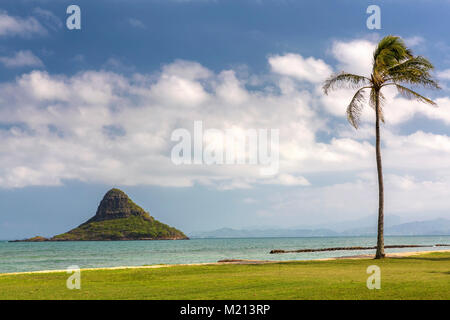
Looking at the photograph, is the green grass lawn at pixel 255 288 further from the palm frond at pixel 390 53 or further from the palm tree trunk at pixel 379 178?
the palm frond at pixel 390 53

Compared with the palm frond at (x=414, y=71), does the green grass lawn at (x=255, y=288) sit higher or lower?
lower

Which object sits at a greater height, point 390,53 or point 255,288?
point 390,53

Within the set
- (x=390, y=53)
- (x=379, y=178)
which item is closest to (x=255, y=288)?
(x=379, y=178)

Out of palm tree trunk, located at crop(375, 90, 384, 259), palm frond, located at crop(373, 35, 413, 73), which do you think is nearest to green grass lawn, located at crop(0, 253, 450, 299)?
palm tree trunk, located at crop(375, 90, 384, 259)

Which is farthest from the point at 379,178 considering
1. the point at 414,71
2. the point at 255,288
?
the point at 255,288

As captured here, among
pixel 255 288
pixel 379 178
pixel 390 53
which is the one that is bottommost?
pixel 255 288

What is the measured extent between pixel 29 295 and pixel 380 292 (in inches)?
435

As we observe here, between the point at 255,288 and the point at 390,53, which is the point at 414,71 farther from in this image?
the point at 255,288

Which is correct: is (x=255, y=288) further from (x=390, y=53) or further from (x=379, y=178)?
(x=390, y=53)

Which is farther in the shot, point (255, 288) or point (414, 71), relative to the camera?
point (414, 71)

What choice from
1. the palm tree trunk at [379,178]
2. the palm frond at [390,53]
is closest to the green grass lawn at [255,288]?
the palm tree trunk at [379,178]
